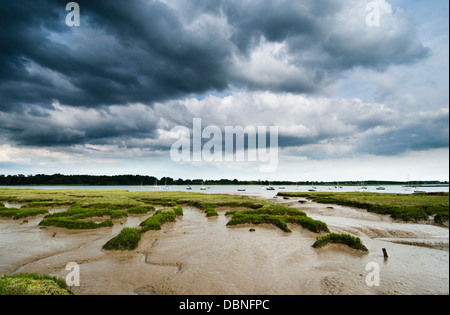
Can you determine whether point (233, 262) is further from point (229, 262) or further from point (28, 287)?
point (28, 287)

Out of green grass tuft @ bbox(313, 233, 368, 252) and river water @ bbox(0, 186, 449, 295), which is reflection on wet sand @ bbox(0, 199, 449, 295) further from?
green grass tuft @ bbox(313, 233, 368, 252)

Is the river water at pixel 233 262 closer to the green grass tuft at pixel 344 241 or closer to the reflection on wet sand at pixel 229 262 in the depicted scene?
the reflection on wet sand at pixel 229 262

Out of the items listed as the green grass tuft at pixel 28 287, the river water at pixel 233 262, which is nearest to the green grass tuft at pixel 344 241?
the river water at pixel 233 262

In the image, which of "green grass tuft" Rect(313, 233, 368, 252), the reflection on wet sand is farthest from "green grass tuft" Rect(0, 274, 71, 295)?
"green grass tuft" Rect(313, 233, 368, 252)

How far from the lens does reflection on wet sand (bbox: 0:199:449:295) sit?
1126 cm

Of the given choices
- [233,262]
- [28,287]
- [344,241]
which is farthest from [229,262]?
[28,287]

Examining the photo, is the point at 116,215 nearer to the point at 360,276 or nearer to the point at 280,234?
the point at 280,234

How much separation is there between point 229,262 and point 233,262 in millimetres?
264

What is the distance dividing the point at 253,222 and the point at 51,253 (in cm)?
1992

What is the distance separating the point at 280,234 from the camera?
2373 centimetres

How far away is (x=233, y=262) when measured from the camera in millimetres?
14977

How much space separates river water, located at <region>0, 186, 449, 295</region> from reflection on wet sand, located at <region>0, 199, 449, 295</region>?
0.05 meters

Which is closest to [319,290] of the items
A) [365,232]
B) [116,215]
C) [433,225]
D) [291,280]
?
[291,280]

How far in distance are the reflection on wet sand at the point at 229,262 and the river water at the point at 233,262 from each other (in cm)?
5
